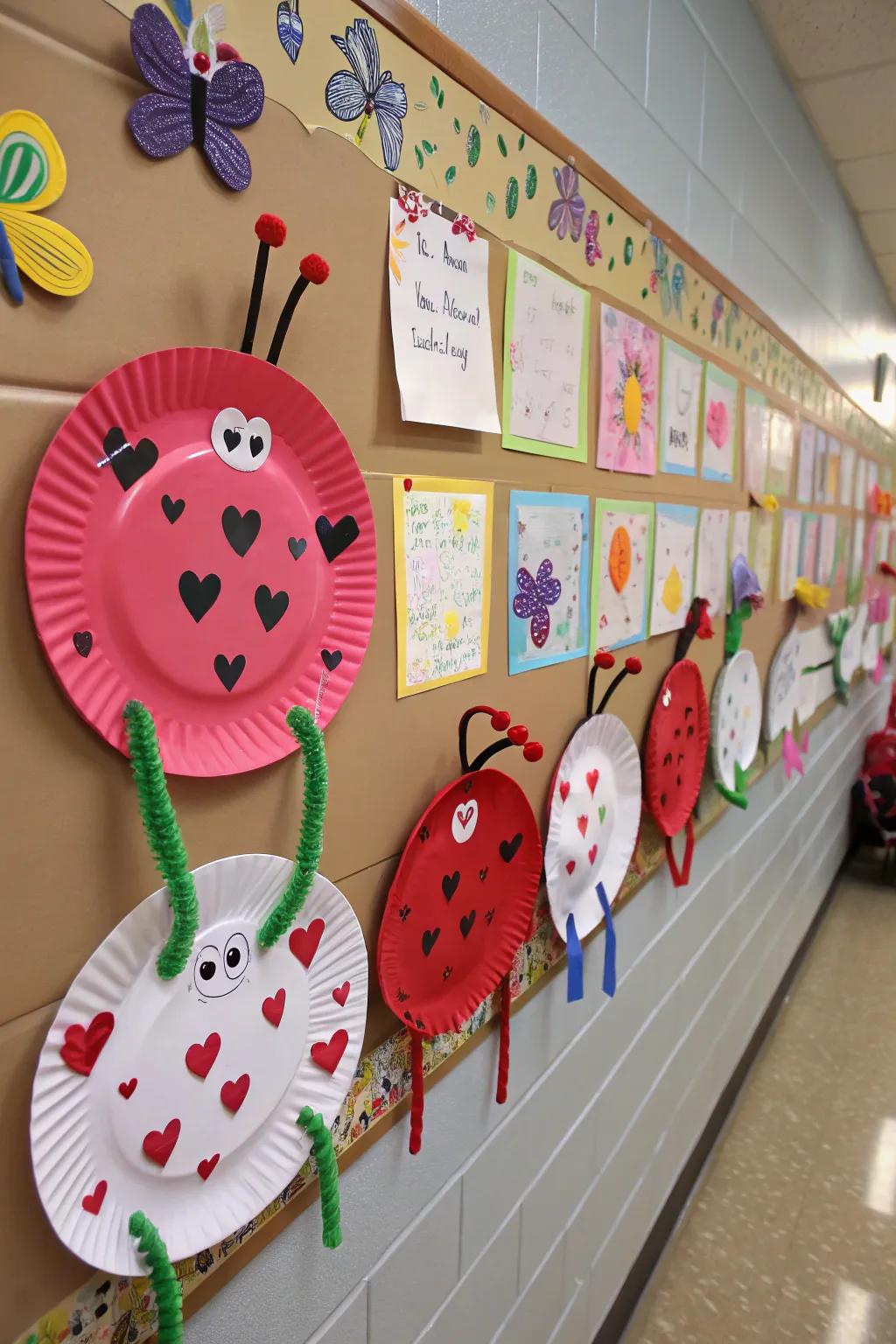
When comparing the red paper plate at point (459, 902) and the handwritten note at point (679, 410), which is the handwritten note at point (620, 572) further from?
the red paper plate at point (459, 902)

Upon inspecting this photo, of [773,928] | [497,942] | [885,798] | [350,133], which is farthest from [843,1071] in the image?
[350,133]

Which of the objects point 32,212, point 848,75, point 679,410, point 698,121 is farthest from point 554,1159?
point 848,75

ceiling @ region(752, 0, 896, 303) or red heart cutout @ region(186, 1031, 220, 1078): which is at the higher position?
ceiling @ region(752, 0, 896, 303)

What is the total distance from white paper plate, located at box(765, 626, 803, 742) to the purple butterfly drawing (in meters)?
1.13

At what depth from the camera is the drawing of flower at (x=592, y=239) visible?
93 cm

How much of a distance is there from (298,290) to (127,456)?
0.16 metres

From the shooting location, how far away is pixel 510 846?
0.86 meters

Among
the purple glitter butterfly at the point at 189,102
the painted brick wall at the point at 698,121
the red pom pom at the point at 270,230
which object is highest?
the painted brick wall at the point at 698,121

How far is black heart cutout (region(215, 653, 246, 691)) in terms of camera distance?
0.52m

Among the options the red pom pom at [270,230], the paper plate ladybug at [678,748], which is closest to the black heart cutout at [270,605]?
the red pom pom at [270,230]

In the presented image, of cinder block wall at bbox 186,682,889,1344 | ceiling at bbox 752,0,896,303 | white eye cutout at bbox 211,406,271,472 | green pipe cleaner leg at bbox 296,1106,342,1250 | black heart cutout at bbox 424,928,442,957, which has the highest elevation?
ceiling at bbox 752,0,896,303

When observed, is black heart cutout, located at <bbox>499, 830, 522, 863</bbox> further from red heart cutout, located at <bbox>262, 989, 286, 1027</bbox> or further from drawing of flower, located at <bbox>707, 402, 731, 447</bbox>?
drawing of flower, located at <bbox>707, 402, 731, 447</bbox>

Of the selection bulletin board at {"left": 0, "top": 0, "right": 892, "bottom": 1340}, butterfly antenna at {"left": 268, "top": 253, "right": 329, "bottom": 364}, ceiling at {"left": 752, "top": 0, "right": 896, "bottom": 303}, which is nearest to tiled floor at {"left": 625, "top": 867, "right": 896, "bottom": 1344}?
bulletin board at {"left": 0, "top": 0, "right": 892, "bottom": 1340}

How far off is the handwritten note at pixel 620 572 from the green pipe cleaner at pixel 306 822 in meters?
0.55
